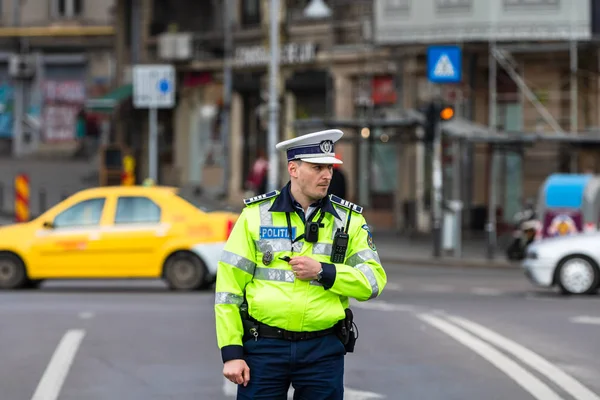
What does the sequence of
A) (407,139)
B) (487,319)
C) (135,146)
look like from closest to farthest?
1. (487,319)
2. (407,139)
3. (135,146)

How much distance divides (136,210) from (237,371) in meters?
14.2

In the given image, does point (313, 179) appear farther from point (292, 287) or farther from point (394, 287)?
point (394, 287)

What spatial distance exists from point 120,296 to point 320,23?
74.2 ft

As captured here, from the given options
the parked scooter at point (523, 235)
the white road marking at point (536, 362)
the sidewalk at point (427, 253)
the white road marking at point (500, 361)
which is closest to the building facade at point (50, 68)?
the sidewalk at point (427, 253)

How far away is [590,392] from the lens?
34.5 ft

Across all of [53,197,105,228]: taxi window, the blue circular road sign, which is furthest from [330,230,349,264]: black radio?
the blue circular road sign

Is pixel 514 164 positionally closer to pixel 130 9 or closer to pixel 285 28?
pixel 285 28

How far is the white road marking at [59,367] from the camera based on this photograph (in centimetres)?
1051

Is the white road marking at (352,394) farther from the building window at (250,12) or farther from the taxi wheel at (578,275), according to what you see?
the building window at (250,12)

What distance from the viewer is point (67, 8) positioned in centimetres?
5491

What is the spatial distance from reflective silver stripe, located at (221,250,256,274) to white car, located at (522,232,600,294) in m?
14.4

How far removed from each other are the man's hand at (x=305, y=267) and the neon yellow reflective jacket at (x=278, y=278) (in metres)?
0.06

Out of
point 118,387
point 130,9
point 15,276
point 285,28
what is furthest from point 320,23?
point 118,387

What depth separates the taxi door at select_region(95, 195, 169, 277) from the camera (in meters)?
19.8
